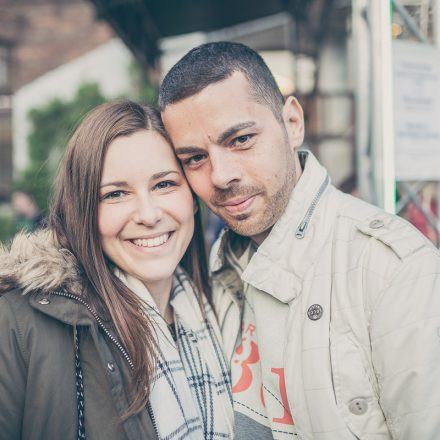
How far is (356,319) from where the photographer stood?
5.64ft

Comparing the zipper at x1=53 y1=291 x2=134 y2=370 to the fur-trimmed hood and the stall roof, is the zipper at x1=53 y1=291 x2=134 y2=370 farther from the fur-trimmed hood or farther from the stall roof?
the stall roof

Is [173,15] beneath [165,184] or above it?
above

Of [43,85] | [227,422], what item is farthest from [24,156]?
[227,422]

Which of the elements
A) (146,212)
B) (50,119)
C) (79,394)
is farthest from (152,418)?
(50,119)

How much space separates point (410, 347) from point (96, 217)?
4.25 ft

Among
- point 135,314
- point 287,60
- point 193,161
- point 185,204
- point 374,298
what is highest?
point 287,60

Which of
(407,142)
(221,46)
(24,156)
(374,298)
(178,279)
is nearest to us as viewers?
(374,298)

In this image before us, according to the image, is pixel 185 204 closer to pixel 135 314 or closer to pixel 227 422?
pixel 135 314

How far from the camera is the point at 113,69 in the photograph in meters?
10.4

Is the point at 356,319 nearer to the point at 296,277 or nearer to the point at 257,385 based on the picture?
the point at 296,277

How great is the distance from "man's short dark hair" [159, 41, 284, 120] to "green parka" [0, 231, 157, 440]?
921 mm

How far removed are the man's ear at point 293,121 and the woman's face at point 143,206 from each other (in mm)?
514

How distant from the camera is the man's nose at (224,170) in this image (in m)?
2.08

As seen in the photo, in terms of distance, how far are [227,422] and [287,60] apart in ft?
23.5
